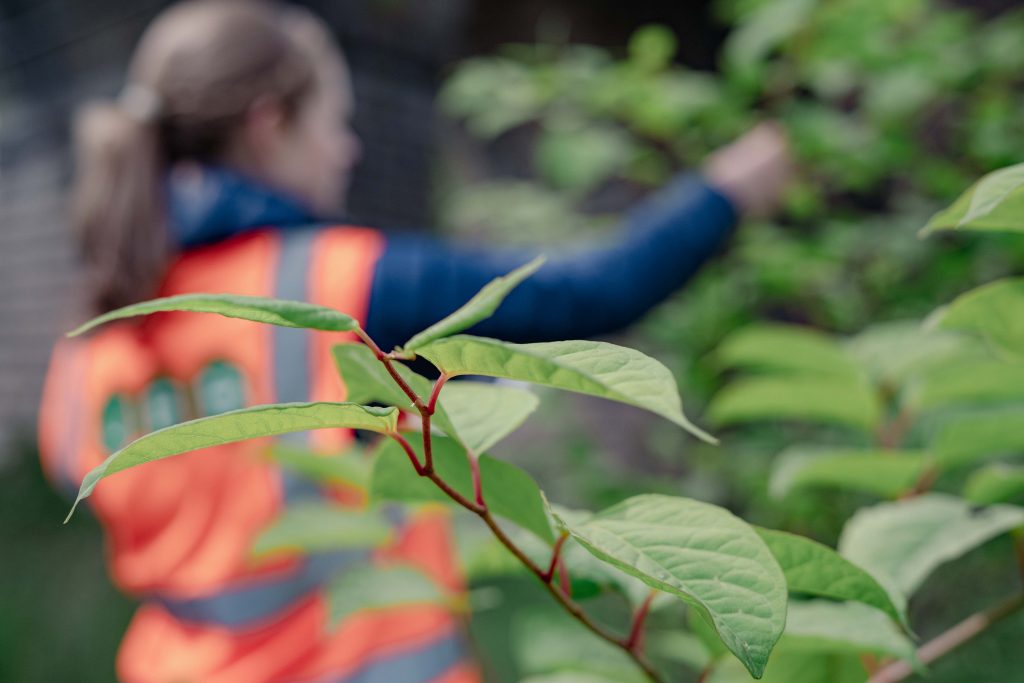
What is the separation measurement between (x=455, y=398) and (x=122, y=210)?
0.89 m

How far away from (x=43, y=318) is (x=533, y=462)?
6.84 feet

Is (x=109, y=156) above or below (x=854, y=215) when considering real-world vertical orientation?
above

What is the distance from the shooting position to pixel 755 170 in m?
1.24

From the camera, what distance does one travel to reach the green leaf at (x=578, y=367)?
0.77ft

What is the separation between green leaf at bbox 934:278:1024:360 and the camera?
362mm

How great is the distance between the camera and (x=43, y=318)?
3.45 m

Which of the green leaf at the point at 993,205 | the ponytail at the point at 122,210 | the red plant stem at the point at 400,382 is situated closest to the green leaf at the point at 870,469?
the green leaf at the point at 993,205

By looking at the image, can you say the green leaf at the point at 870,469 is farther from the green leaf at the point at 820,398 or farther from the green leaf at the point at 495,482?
→ the green leaf at the point at 495,482

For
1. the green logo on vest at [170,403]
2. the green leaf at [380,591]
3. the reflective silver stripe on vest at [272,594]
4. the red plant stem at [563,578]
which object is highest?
the red plant stem at [563,578]

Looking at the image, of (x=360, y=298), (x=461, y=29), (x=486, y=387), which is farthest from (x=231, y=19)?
(x=461, y=29)

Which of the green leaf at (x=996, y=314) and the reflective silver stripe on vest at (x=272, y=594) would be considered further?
the reflective silver stripe on vest at (x=272, y=594)

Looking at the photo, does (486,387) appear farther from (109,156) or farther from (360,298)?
(109,156)

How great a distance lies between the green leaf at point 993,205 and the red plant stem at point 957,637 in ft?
0.63

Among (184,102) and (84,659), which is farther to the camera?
(84,659)
